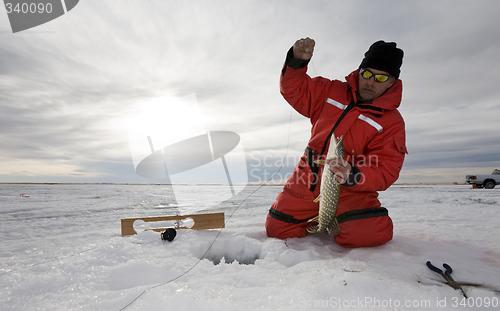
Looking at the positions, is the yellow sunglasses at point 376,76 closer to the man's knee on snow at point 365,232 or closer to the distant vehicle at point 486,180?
the man's knee on snow at point 365,232

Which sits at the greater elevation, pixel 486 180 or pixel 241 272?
pixel 241 272

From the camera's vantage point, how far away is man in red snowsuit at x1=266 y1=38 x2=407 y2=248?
9.17ft

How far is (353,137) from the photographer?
119 inches

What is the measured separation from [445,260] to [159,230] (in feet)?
10.8

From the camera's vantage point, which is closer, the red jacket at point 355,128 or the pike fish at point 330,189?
the pike fish at point 330,189

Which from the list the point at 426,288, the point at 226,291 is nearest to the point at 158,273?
the point at 226,291

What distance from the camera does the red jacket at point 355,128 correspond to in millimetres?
2805

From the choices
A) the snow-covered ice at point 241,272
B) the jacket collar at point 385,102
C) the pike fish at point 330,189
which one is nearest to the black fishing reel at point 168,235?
the snow-covered ice at point 241,272

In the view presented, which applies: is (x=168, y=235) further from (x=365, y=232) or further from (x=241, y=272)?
(x=365, y=232)

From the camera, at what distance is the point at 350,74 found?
10.4 feet

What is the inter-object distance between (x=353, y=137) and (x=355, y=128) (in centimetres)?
11

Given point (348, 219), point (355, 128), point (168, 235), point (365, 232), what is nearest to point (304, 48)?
point (355, 128)

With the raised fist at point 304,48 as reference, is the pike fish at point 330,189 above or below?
below

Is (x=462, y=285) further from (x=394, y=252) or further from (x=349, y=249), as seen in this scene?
(x=349, y=249)
